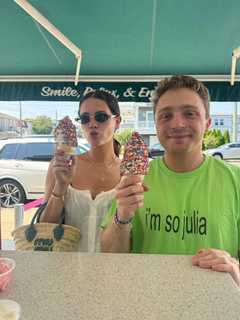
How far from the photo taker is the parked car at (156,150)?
3.30ft

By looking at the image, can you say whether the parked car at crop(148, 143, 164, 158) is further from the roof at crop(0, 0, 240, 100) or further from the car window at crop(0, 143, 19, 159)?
the car window at crop(0, 143, 19, 159)

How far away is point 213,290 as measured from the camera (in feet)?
2.21

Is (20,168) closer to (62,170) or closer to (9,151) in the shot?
(9,151)

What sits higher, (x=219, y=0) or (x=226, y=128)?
(x=219, y=0)

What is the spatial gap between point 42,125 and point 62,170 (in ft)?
1.34

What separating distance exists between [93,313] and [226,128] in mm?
1668

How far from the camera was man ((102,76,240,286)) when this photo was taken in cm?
91

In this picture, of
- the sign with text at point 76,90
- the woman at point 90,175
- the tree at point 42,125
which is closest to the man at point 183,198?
the woman at point 90,175

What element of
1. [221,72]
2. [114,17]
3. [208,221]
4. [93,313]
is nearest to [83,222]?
[208,221]

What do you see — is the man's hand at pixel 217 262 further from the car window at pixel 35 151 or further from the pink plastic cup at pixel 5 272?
the car window at pixel 35 151

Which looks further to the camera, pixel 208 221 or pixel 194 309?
pixel 208 221

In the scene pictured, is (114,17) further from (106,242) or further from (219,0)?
(106,242)

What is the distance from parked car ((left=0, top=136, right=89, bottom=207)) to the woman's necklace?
0.34 m

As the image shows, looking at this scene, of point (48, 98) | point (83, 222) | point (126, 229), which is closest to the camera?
point (126, 229)
